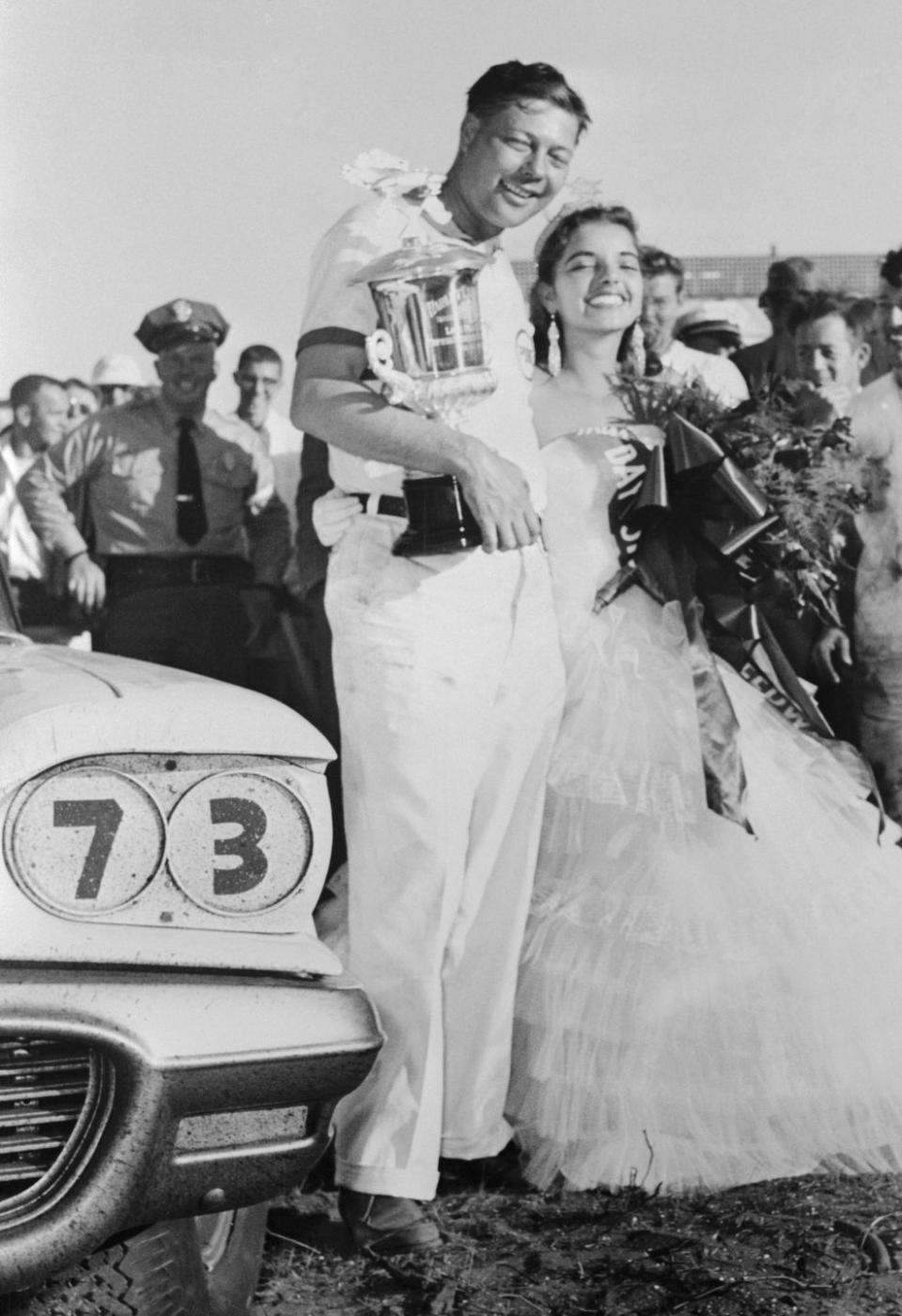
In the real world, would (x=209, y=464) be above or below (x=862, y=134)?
below

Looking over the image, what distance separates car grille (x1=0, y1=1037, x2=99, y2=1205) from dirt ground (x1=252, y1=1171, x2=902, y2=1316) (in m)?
0.88

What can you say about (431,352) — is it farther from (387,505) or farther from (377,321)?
(387,505)

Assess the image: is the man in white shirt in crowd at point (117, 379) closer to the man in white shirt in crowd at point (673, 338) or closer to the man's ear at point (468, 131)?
the man's ear at point (468, 131)

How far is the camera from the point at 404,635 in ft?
8.96

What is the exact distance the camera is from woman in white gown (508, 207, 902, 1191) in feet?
9.35

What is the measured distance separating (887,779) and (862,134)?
4.71 feet

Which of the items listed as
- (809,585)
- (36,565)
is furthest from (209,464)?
(809,585)

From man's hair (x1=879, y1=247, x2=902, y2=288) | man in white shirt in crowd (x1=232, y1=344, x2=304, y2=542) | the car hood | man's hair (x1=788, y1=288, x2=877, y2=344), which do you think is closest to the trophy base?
man in white shirt in crowd (x1=232, y1=344, x2=304, y2=542)

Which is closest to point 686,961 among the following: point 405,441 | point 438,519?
point 438,519

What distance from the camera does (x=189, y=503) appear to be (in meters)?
3.36

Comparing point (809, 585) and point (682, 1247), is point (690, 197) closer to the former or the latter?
point (809, 585)

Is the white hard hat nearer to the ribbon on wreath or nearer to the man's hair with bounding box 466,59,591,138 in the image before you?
the man's hair with bounding box 466,59,591,138

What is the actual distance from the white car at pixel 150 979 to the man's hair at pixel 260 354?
135 cm

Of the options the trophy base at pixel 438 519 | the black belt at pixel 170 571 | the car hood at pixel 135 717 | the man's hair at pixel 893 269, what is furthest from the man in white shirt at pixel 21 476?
the man's hair at pixel 893 269
